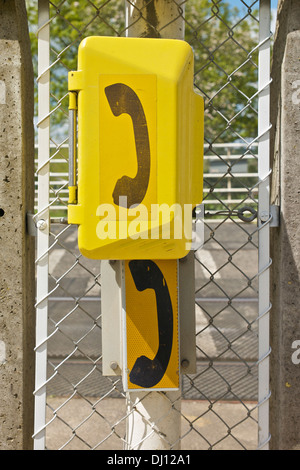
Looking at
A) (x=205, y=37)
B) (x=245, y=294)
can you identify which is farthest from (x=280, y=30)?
(x=205, y=37)

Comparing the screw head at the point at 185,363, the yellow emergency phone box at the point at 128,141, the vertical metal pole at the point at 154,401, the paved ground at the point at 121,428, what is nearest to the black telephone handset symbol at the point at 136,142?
the yellow emergency phone box at the point at 128,141

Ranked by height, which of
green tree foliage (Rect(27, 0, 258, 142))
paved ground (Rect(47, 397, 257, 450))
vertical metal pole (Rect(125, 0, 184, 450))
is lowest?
paved ground (Rect(47, 397, 257, 450))

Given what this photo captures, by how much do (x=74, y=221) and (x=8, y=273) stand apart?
1.24 feet

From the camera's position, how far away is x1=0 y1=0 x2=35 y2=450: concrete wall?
157cm

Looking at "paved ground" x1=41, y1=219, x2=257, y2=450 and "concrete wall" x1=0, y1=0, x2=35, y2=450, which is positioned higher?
"concrete wall" x1=0, y1=0, x2=35, y2=450

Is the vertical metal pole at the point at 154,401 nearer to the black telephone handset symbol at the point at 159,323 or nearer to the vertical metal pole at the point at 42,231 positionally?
the black telephone handset symbol at the point at 159,323

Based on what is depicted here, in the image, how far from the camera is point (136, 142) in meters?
1.35

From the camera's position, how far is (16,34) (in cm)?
156

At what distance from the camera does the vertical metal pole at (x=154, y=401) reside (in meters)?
1.58

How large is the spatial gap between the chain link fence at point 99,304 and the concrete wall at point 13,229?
0.17ft

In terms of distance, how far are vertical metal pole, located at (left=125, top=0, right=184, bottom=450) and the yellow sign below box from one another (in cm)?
13

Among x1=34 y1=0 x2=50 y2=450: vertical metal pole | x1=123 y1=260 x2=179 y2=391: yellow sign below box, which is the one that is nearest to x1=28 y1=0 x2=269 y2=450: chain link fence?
x1=34 y1=0 x2=50 y2=450: vertical metal pole

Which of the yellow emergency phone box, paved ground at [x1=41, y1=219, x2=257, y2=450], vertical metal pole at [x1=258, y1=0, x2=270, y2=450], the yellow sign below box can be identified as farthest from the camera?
paved ground at [x1=41, y1=219, x2=257, y2=450]

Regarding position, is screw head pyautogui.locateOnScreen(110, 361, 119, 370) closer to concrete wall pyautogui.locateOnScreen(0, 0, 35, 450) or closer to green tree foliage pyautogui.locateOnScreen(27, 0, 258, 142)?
concrete wall pyautogui.locateOnScreen(0, 0, 35, 450)
